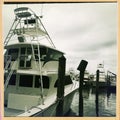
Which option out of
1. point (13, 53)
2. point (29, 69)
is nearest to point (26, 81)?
point (29, 69)

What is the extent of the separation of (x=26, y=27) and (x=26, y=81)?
1.46 ft

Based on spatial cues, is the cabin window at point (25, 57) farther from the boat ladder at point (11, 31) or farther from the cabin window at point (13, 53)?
the boat ladder at point (11, 31)

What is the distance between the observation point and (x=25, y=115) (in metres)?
1.97

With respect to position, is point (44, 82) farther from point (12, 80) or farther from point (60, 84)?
point (12, 80)

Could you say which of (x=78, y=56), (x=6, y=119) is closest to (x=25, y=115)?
(x=6, y=119)

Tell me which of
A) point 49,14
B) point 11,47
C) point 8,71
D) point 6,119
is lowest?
point 6,119

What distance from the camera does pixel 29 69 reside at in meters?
2.40

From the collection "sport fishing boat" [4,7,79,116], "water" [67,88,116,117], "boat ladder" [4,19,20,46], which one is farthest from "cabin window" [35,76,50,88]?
"boat ladder" [4,19,20,46]

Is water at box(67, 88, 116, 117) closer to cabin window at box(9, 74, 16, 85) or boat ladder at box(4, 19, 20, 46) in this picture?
cabin window at box(9, 74, 16, 85)

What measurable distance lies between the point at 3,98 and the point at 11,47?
0.51 meters

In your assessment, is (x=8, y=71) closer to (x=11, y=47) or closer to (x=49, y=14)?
(x=11, y=47)

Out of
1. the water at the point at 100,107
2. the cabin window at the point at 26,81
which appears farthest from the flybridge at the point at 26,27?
the water at the point at 100,107

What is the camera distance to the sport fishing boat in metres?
2.09

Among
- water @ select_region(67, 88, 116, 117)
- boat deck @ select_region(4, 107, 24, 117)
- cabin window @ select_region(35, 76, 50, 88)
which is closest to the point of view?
boat deck @ select_region(4, 107, 24, 117)
